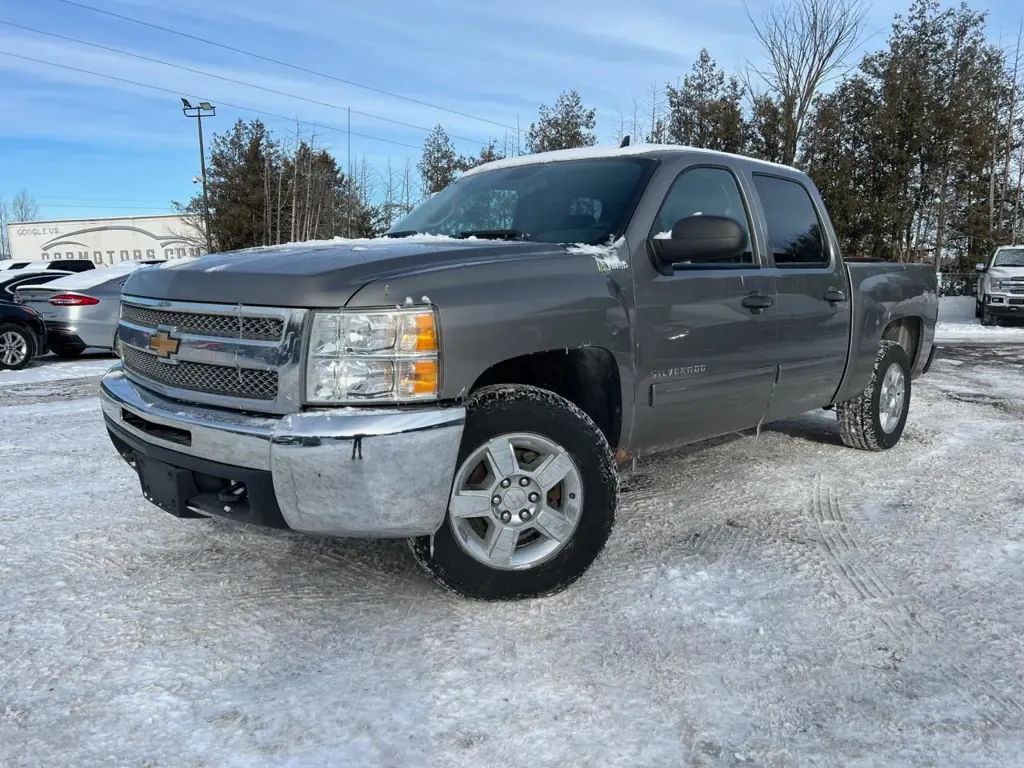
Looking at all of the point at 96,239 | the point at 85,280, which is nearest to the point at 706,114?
the point at 85,280

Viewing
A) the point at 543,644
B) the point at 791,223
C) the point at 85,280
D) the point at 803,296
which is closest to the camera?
the point at 543,644

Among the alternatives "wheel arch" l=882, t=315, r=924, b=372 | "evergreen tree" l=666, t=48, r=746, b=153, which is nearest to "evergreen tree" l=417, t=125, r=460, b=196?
"evergreen tree" l=666, t=48, r=746, b=153

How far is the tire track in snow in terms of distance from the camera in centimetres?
241

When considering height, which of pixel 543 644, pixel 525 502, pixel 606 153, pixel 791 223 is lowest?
pixel 543 644

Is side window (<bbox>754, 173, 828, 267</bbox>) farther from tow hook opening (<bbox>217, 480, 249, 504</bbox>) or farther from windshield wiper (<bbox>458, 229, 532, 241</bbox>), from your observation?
tow hook opening (<bbox>217, 480, 249, 504</bbox>)

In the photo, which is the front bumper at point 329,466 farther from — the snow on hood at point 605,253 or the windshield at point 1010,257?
the windshield at point 1010,257

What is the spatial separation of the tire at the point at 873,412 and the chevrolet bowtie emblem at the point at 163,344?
167 inches

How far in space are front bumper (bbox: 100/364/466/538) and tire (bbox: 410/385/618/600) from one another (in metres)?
0.18

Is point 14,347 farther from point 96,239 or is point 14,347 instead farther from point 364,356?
point 96,239

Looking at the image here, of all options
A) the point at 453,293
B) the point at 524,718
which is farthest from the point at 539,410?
the point at 524,718

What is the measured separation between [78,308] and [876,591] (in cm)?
1158

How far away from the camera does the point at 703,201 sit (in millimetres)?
3938

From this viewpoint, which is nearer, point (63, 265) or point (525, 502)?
point (525, 502)

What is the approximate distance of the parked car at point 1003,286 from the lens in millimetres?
19141
